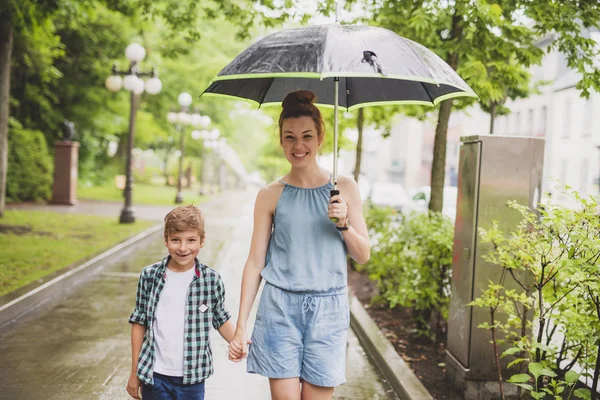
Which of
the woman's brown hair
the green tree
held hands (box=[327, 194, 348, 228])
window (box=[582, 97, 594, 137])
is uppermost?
window (box=[582, 97, 594, 137])

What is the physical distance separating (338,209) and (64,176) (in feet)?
67.7

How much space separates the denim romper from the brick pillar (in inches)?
782

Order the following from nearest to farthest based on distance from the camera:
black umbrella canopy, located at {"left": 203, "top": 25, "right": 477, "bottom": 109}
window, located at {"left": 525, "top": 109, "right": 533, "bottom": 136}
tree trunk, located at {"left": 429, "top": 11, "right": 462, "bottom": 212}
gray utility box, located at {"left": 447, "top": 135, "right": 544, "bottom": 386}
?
black umbrella canopy, located at {"left": 203, "top": 25, "right": 477, "bottom": 109}
gray utility box, located at {"left": 447, "top": 135, "right": 544, "bottom": 386}
tree trunk, located at {"left": 429, "top": 11, "right": 462, "bottom": 212}
window, located at {"left": 525, "top": 109, "right": 533, "bottom": 136}

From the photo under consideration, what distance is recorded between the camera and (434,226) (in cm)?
650

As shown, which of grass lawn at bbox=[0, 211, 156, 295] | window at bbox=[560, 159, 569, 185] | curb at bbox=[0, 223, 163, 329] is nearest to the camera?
curb at bbox=[0, 223, 163, 329]

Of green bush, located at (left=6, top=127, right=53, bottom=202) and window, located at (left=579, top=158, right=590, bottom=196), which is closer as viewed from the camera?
green bush, located at (left=6, top=127, right=53, bottom=202)

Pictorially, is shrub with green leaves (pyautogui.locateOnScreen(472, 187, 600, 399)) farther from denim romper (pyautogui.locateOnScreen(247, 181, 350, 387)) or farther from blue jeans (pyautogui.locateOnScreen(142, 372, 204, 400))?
blue jeans (pyautogui.locateOnScreen(142, 372, 204, 400))

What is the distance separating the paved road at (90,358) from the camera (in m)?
A: 4.83

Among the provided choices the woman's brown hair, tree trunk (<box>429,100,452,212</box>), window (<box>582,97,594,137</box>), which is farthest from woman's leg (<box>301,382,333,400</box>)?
window (<box>582,97,594,137</box>)

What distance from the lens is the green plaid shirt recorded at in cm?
290

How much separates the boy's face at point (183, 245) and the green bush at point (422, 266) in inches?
137

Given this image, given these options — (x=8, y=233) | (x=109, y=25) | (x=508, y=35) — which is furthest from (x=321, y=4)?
(x=109, y=25)

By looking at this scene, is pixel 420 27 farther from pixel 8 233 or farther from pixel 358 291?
pixel 8 233

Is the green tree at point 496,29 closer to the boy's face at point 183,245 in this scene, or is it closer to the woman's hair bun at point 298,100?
the woman's hair bun at point 298,100
